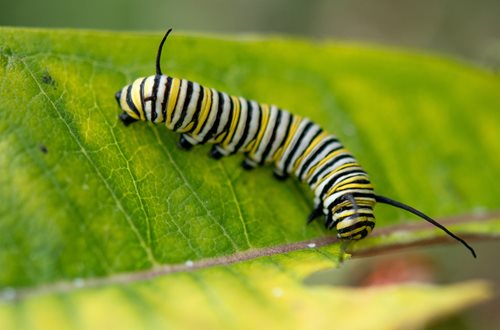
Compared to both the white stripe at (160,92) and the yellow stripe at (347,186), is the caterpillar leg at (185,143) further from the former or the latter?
the yellow stripe at (347,186)

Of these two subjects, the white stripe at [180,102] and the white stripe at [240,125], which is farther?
the white stripe at [240,125]

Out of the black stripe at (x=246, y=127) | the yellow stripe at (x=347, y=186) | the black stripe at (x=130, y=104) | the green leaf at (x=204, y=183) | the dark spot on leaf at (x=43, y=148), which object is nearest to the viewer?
the green leaf at (x=204, y=183)

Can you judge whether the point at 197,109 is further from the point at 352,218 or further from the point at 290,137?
the point at 352,218

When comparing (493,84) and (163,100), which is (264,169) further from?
(493,84)

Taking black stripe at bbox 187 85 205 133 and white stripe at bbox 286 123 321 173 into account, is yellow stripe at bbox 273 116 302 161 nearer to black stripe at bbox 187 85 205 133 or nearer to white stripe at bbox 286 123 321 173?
white stripe at bbox 286 123 321 173

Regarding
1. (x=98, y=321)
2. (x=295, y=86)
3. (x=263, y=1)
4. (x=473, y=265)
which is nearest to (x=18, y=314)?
(x=98, y=321)

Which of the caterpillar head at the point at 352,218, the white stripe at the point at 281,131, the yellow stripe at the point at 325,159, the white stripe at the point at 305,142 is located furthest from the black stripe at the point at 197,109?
the caterpillar head at the point at 352,218
